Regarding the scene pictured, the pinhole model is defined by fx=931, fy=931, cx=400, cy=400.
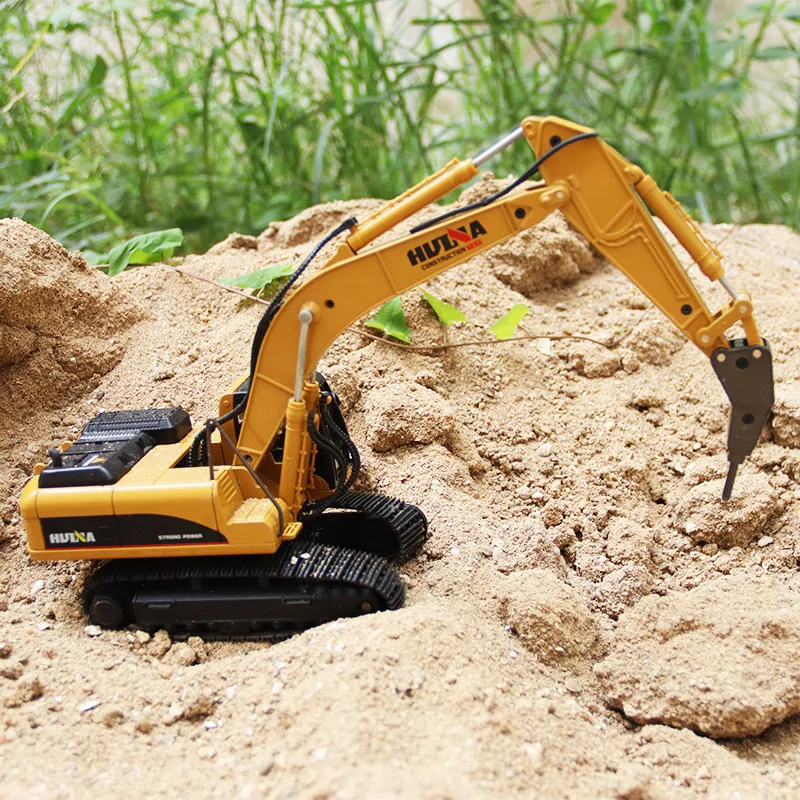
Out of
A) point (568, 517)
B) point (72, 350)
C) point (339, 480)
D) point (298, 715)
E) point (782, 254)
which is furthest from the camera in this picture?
point (782, 254)

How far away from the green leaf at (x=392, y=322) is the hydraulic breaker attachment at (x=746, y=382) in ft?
5.64

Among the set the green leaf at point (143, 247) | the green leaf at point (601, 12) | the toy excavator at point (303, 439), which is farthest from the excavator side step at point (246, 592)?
the green leaf at point (601, 12)

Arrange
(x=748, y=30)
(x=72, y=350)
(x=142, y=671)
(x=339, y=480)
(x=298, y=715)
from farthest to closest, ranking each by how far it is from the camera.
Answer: (x=748, y=30)
(x=72, y=350)
(x=339, y=480)
(x=142, y=671)
(x=298, y=715)

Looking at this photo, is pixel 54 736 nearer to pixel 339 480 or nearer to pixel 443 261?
pixel 339 480

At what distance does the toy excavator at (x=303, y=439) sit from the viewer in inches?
128

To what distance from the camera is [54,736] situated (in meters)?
2.93

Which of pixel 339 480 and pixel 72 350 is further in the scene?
pixel 72 350

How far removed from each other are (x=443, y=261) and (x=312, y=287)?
48 centimetres

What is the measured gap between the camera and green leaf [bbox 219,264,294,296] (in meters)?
4.79

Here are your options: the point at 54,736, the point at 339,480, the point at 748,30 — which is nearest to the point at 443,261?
the point at 339,480

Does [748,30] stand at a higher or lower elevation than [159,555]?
higher

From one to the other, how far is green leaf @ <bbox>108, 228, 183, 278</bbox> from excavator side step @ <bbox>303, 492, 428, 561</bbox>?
2129 millimetres

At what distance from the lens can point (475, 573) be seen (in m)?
3.64

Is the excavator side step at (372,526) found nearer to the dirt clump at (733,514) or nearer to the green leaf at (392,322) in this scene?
the green leaf at (392,322)
